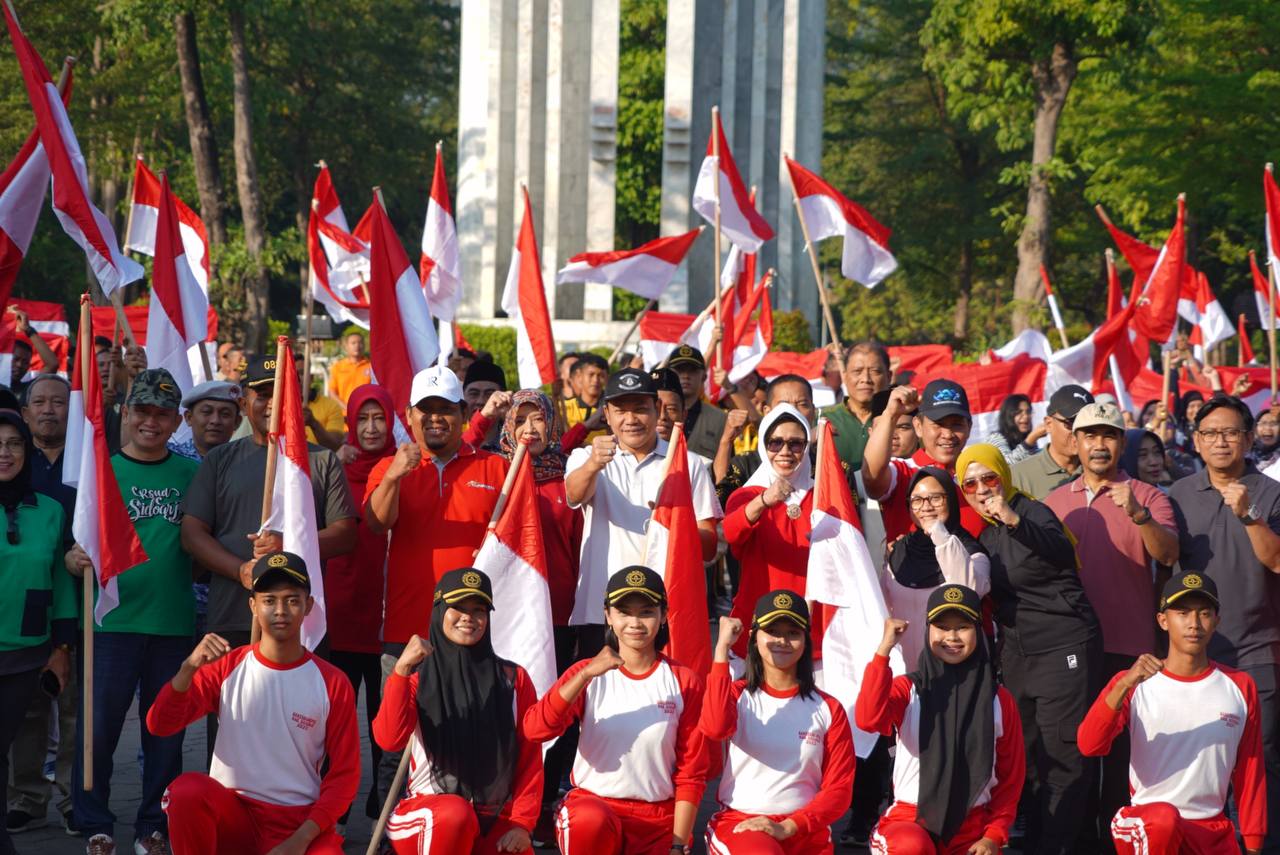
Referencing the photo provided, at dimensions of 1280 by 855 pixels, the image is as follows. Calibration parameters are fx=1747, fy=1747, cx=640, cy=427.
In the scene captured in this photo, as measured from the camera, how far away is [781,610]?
671 cm

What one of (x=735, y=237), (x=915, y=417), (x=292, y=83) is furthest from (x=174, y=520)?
(x=292, y=83)

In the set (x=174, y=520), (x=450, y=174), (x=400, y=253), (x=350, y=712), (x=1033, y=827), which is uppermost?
(x=450, y=174)

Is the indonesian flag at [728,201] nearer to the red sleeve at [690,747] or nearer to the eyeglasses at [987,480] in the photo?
the eyeglasses at [987,480]

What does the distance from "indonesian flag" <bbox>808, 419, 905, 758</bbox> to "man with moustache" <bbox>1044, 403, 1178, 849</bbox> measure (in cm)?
97

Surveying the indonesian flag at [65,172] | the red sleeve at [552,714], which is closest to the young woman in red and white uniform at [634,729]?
the red sleeve at [552,714]

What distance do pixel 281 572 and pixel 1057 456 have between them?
384 cm

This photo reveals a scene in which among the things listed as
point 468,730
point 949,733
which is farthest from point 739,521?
point 468,730

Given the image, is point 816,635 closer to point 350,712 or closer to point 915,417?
point 915,417

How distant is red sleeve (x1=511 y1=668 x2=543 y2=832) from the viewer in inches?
266

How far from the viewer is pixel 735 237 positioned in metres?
12.3

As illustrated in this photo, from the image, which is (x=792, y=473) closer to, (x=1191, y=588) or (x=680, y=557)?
(x=680, y=557)

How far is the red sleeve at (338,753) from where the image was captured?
21.5 ft

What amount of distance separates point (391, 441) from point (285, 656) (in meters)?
1.82

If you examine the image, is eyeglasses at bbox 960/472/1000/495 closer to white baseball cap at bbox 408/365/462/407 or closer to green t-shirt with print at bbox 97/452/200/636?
white baseball cap at bbox 408/365/462/407
